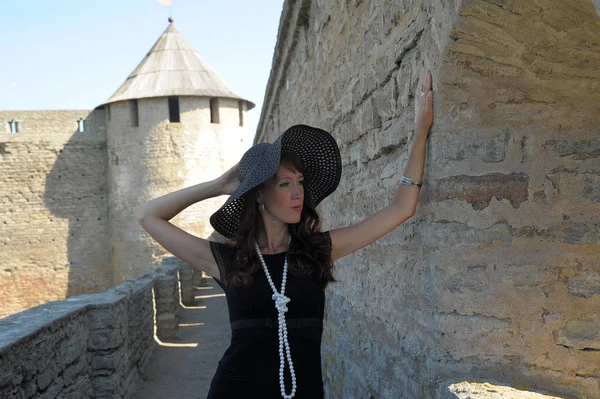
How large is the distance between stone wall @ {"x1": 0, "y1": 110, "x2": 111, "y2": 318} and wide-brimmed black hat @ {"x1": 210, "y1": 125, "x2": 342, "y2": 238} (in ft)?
65.9

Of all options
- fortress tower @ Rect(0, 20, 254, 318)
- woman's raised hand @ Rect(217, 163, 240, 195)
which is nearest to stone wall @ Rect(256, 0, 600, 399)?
woman's raised hand @ Rect(217, 163, 240, 195)

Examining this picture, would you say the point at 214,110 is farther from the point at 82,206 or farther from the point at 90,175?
the point at 82,206

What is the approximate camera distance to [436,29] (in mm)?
2416

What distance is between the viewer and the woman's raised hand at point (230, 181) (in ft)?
8.20

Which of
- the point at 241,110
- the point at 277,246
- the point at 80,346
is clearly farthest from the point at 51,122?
the point at 277,246

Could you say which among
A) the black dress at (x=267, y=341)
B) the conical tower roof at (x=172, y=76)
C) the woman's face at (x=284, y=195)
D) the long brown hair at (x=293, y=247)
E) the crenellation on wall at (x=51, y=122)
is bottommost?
the black dress at (x=267, y=341)

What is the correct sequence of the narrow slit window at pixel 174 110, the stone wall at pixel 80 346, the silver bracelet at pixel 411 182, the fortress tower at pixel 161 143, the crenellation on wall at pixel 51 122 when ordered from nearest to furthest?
1. the silver bracelet at pixel 411 182
2. the stone wall at pixel 80 346
3. the fortress tower at pixel 161 143
4. the narrow slit window at pixel 174 110
5. the crenellation on wall at pixel 51 122

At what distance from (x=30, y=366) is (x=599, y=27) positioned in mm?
3195

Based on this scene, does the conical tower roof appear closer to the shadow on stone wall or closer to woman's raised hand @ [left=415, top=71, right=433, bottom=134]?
the shadow on stone wall

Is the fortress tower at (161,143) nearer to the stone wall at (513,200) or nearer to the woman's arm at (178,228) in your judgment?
the woman's arm at (178,228)

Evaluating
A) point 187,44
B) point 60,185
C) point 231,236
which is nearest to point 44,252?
point 60,185

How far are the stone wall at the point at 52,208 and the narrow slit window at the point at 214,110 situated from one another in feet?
12.2

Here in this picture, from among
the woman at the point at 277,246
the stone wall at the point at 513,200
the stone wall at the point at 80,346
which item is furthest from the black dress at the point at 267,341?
the stone wall at the point at 80,346

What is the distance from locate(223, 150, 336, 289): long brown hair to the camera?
2259 millimetres
